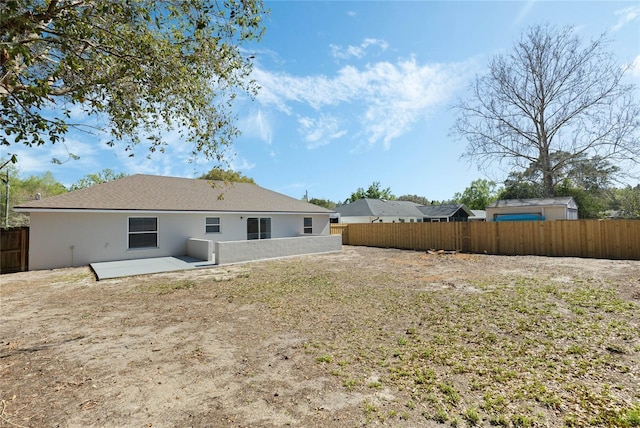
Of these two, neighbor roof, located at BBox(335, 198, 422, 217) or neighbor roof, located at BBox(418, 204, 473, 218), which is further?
neighbor roof, located at BBox(418, 204, 473, 218)

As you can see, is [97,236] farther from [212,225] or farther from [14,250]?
[212,225]

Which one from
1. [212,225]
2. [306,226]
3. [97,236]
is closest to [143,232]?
[97,236]

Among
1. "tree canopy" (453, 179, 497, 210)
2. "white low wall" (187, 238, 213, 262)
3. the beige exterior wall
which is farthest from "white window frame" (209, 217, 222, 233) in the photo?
"tree canopy" (453, 179, 497, 210)

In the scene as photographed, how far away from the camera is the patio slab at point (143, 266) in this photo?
32.7ft

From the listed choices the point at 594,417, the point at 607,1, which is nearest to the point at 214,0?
the point at 594,417

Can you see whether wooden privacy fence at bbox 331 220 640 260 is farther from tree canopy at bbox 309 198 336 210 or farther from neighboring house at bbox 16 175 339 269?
tree canopy at bbox 309 198 336 210

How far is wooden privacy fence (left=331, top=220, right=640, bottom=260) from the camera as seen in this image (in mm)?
12219

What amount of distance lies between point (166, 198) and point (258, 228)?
5.24 m

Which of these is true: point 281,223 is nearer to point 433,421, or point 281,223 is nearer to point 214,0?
point 214,0

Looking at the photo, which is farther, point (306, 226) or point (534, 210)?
point (534, 210)

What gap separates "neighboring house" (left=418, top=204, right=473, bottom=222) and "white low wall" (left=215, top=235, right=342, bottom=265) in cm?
2348

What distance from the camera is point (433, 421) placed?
2555 millimetres

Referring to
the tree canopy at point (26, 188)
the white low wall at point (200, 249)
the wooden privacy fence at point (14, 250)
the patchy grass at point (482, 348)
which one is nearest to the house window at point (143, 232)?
the white low wall at point (200, 249)

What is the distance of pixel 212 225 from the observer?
15.6 metres
